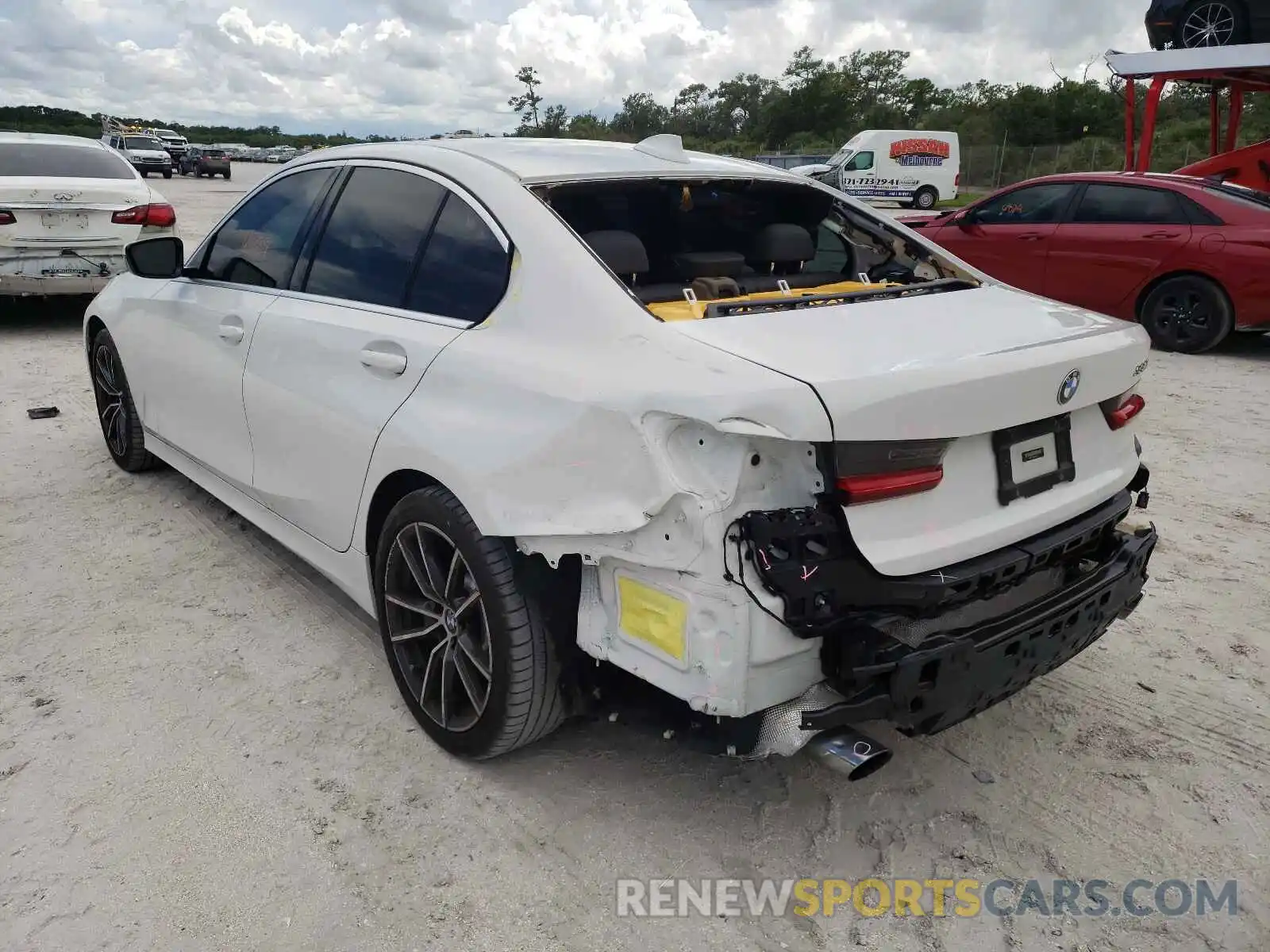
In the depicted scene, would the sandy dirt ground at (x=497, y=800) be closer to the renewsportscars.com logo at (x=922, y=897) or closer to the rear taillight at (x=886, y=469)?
the renewsportscars.com logo at (x=922, y=897)

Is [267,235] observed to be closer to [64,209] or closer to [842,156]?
[64,209]

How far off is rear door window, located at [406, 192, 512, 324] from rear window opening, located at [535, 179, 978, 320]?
0.69 feet

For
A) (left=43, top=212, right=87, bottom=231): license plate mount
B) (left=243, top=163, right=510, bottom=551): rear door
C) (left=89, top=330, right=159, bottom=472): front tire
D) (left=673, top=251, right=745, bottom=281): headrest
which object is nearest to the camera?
(left=243, top=163, right=510, bottom=551): rear door

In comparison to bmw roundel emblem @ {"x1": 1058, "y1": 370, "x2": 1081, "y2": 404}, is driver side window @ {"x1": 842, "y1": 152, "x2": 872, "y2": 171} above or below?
above

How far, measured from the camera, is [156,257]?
3984 millimetres

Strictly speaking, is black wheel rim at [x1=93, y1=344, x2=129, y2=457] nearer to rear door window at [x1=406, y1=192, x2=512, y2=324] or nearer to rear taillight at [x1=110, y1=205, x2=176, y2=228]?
rear door window at [x1=406, y1=192, x2=512, y2=324]

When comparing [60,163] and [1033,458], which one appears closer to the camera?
[1033,458]

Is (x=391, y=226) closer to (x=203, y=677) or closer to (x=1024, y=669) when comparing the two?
(x=203, y=677)

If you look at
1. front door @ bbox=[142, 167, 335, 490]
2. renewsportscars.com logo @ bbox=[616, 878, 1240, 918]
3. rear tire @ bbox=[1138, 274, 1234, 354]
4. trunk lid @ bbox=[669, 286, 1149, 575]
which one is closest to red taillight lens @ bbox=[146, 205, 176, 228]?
front door @ bbox=[142, 167, 335, 490]

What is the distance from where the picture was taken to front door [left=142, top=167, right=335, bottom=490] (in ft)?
11.2

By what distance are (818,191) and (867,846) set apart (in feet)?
7.41

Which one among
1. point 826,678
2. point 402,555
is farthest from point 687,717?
point 402,555

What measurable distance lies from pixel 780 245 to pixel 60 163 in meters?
7.61

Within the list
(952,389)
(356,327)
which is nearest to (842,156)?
(356,327)
